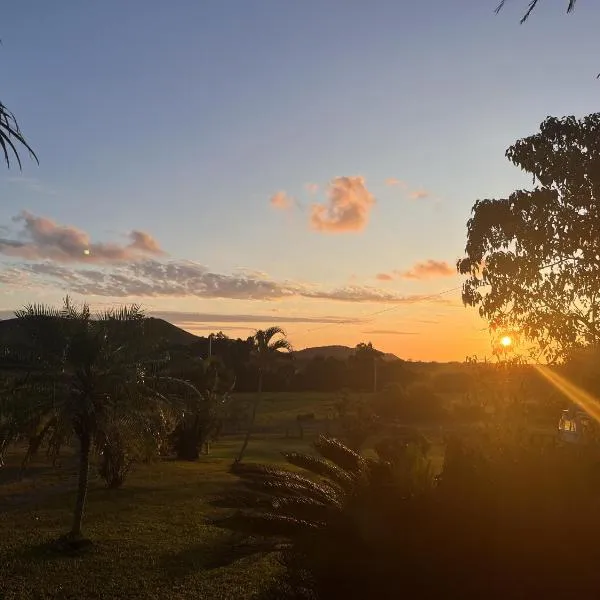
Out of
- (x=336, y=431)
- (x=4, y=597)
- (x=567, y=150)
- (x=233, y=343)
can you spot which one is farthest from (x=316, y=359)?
(x=4, y=597)

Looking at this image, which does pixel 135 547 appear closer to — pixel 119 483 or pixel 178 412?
pixel 178 412

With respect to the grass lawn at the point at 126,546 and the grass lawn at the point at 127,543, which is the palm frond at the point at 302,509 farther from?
the grass lawn at the point at 126,546

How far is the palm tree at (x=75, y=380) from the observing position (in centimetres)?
1570

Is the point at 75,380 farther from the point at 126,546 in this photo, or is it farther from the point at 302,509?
the point at 302,509

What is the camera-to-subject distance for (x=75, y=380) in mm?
16188

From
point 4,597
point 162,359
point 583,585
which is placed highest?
point 162,359

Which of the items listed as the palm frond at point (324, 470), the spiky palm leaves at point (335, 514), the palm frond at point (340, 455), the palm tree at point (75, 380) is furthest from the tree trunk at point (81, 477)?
the palm frond at point (340, 455)

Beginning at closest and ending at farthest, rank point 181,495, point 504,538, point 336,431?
point 504,538
point 181,495
point 336,431

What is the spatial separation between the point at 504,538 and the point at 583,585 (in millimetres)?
681

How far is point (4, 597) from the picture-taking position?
12734mm

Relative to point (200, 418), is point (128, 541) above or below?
below

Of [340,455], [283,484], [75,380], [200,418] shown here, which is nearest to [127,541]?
[75,380]

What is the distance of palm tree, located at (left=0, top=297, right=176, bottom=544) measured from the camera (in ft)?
51.5

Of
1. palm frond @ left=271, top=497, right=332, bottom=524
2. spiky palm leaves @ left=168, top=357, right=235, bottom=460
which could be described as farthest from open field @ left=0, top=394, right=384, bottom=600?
spiky palm leaves @ left=168, top=357, right=235, bottom=460
